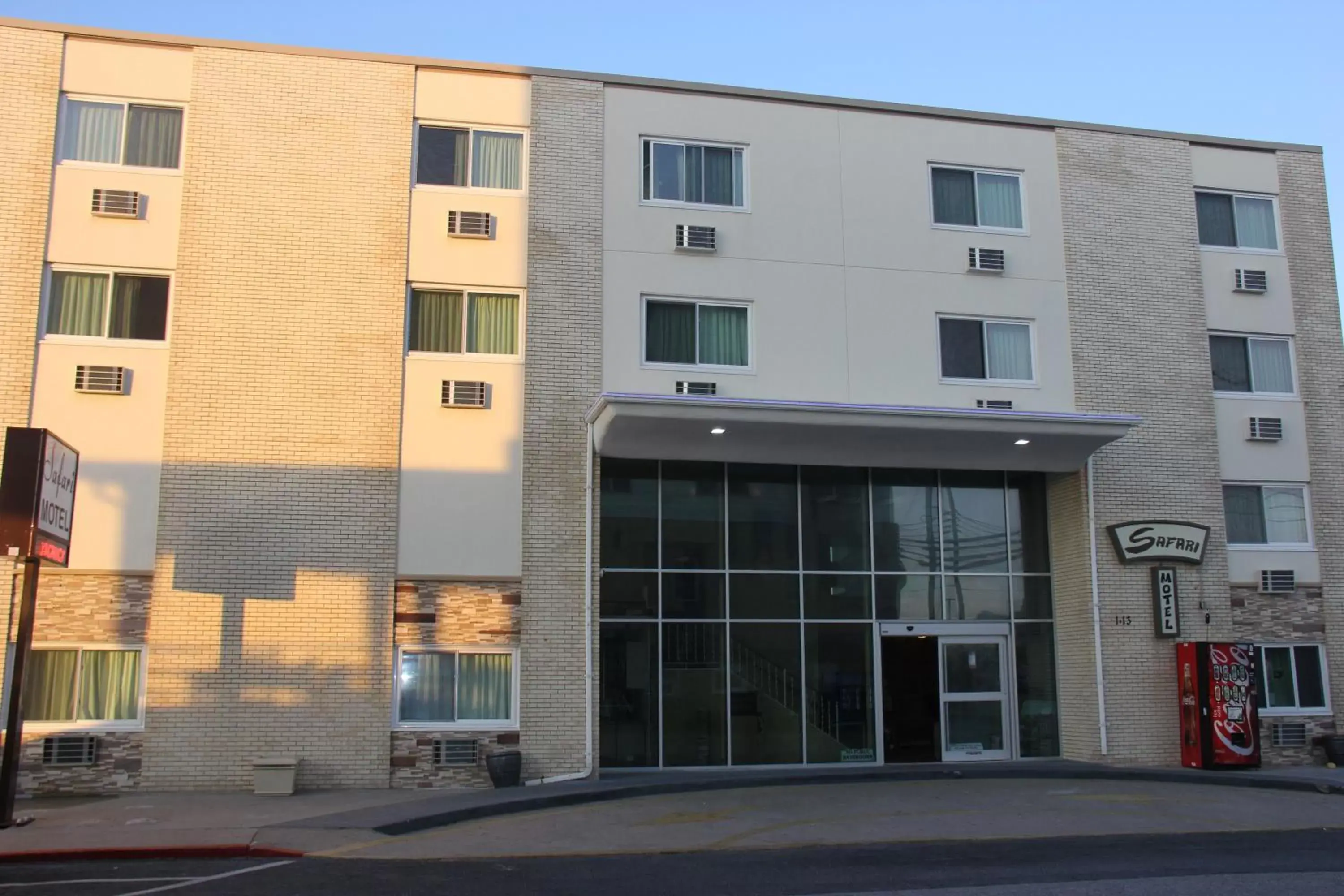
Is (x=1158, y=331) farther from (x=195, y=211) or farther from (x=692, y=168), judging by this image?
(x=195, y=211)

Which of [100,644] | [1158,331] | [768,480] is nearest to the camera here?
[100,644]

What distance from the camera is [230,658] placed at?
56.5ft

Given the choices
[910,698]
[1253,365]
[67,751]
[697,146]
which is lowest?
[67,751]

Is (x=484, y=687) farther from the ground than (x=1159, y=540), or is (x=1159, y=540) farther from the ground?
(x=1159, y=540)

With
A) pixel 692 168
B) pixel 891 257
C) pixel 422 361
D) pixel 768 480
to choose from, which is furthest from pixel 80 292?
pixel 891 257

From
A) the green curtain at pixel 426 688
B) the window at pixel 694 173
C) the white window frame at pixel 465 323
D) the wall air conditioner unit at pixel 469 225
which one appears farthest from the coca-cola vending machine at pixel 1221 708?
the wall air conditioner unit at pixel 469 225

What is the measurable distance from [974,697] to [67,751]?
13606 millimetres

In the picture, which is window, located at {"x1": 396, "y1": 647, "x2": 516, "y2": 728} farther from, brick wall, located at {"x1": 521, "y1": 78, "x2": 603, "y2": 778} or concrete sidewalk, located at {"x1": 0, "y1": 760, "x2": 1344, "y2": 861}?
concrete sidewalk, located at {"x1": 0, "y1": 760, "x2": 1344, "y2": 861}

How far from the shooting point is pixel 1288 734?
2052cm

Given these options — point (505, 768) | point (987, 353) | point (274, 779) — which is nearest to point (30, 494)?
point (274, 779)

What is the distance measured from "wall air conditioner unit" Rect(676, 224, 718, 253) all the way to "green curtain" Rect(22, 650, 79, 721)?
10.7m

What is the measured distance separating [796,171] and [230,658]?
11.6 meters

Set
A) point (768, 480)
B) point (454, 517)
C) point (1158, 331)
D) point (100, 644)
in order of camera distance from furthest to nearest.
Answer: point (1158, 331) → point (768, 480) → point (454, 517) → point (100, 644)

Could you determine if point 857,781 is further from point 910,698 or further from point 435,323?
point 435,323
